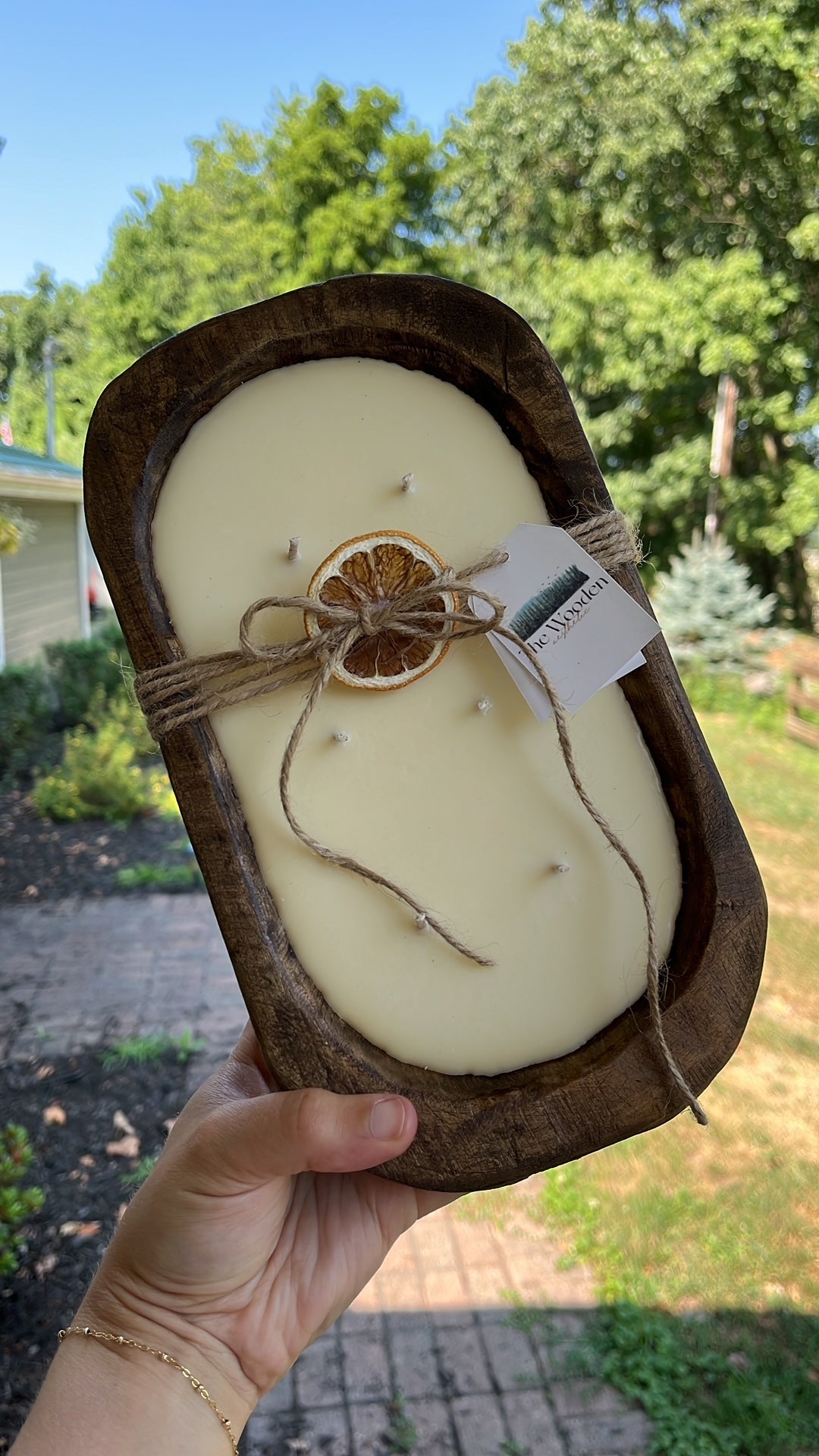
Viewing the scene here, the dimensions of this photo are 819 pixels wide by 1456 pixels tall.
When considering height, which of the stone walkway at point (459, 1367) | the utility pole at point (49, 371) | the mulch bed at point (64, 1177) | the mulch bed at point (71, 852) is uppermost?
the utility pole at point (49, 371)

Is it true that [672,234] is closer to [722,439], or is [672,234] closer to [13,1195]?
[722,439]

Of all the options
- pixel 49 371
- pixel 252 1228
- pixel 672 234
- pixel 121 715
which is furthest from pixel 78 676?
pixel 672 234

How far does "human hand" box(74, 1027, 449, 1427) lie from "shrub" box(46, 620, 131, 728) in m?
3.93

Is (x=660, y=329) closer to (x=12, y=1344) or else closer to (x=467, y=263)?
(x=467, y=263)

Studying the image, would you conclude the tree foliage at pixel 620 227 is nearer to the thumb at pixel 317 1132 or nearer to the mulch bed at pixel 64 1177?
the mulch bed at pixel 64 1177

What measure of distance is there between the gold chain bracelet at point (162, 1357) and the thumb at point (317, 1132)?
0.15 meters

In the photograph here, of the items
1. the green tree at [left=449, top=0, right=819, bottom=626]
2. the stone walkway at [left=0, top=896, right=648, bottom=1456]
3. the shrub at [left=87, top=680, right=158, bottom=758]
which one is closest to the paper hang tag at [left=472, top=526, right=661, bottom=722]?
the stone walkway at [left=0, top=896, right=648, bottom=1456]

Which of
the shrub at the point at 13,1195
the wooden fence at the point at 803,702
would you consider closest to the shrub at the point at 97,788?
the shrub at the point at 13,1195

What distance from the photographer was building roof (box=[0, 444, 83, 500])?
130 inches

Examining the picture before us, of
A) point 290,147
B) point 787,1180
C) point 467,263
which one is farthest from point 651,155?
point 787,1180

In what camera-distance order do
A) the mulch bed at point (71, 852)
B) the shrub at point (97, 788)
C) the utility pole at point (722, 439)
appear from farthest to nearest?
the utility pole at point (722, 439)
the shrub at point (97, 788)
the mulch bed at point (71, 852)

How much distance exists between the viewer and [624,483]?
6535mm

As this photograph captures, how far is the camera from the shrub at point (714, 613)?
5172 millimetres

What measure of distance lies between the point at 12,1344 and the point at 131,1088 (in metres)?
0.61
